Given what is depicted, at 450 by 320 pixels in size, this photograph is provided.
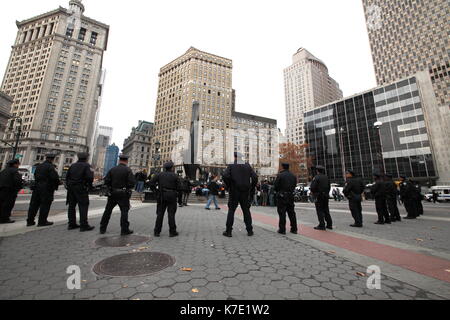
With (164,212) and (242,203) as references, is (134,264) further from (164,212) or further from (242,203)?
(242,203)

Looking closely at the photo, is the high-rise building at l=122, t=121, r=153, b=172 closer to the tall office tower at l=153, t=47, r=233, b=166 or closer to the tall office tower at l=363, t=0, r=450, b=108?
the tall office tower at l=153, t=47, r=233, b=166

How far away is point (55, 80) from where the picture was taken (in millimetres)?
82562

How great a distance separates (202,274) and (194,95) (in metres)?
85.1

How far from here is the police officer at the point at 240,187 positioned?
5082 millimetres

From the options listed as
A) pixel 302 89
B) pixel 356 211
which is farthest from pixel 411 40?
pixel 356 211

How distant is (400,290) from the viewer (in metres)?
2.21

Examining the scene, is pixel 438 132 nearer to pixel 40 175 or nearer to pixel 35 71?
pixel 40 175

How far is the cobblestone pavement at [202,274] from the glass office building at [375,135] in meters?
46.7

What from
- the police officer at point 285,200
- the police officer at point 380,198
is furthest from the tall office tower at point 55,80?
the police officer at point 380,198

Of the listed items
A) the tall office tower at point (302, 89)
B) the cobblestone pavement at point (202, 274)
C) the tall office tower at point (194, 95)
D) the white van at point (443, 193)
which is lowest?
the cobblestone pavement at point (202, 274)

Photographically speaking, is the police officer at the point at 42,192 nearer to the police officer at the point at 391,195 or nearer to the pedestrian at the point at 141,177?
the pedestrian at the point at 141,177

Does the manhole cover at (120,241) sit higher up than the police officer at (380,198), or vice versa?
the police officer at (380,198)
